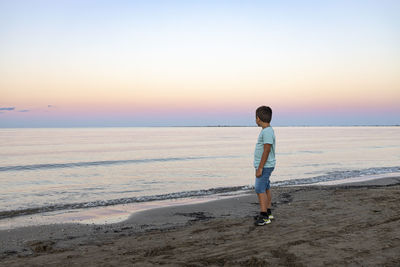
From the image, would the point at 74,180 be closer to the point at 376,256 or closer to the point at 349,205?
the point at 349,205

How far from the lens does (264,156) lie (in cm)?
599

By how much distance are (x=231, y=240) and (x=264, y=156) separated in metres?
1.49

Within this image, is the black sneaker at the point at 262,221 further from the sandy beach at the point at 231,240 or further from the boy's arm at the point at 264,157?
the boy's arm at the point at 264,157

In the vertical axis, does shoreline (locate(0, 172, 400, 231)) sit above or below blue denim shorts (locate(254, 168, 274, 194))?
below

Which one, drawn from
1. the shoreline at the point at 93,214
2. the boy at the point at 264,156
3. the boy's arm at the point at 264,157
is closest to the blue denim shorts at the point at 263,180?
the boy at the point at 264,156

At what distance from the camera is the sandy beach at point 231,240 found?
14.8 ft

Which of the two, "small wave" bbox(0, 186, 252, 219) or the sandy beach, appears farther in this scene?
"small wave" bbox(0, 186, 252, 219)

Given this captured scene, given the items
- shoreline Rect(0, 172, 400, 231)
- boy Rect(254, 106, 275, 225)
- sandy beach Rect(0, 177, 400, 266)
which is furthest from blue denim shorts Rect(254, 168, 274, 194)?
shoreline Rect(0, 172, 400, 231)

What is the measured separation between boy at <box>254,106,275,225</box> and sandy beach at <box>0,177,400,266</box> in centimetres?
38

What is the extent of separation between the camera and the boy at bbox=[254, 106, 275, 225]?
5996 mm

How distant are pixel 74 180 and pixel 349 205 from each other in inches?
526

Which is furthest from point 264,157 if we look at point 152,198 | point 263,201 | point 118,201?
point 118,201

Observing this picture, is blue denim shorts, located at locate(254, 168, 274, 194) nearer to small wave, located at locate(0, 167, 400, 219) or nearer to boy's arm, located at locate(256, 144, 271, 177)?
boy's arm, located at locate(256, 144, 271, 177)

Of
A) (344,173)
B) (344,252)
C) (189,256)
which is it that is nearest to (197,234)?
(189,256)
